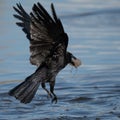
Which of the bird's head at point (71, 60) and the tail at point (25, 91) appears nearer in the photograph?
the tail at point (25, 91)

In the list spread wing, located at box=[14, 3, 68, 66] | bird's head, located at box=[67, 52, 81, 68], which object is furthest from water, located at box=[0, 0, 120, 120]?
spread wing, located at box=[14, 3, 68, 66]

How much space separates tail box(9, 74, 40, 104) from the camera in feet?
26.2

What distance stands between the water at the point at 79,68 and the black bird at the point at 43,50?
0.73m

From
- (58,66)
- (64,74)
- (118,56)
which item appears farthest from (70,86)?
(58,66)

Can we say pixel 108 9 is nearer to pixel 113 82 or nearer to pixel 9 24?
pixel 9 24

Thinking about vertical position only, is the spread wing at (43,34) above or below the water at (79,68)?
above

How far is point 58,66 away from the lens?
8406 millimetres

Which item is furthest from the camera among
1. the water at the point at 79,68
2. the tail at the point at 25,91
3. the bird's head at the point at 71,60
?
the water at the point at 79,68

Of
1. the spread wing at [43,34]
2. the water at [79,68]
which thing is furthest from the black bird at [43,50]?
the water at [79,68]

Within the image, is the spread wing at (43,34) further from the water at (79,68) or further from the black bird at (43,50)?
the water at (79,68)

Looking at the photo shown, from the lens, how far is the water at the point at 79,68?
9273 millimetres

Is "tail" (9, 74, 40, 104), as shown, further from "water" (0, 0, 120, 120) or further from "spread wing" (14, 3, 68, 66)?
"water" (0, 0, 120, 120)

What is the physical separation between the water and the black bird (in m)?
0.73

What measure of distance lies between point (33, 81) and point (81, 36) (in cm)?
444
